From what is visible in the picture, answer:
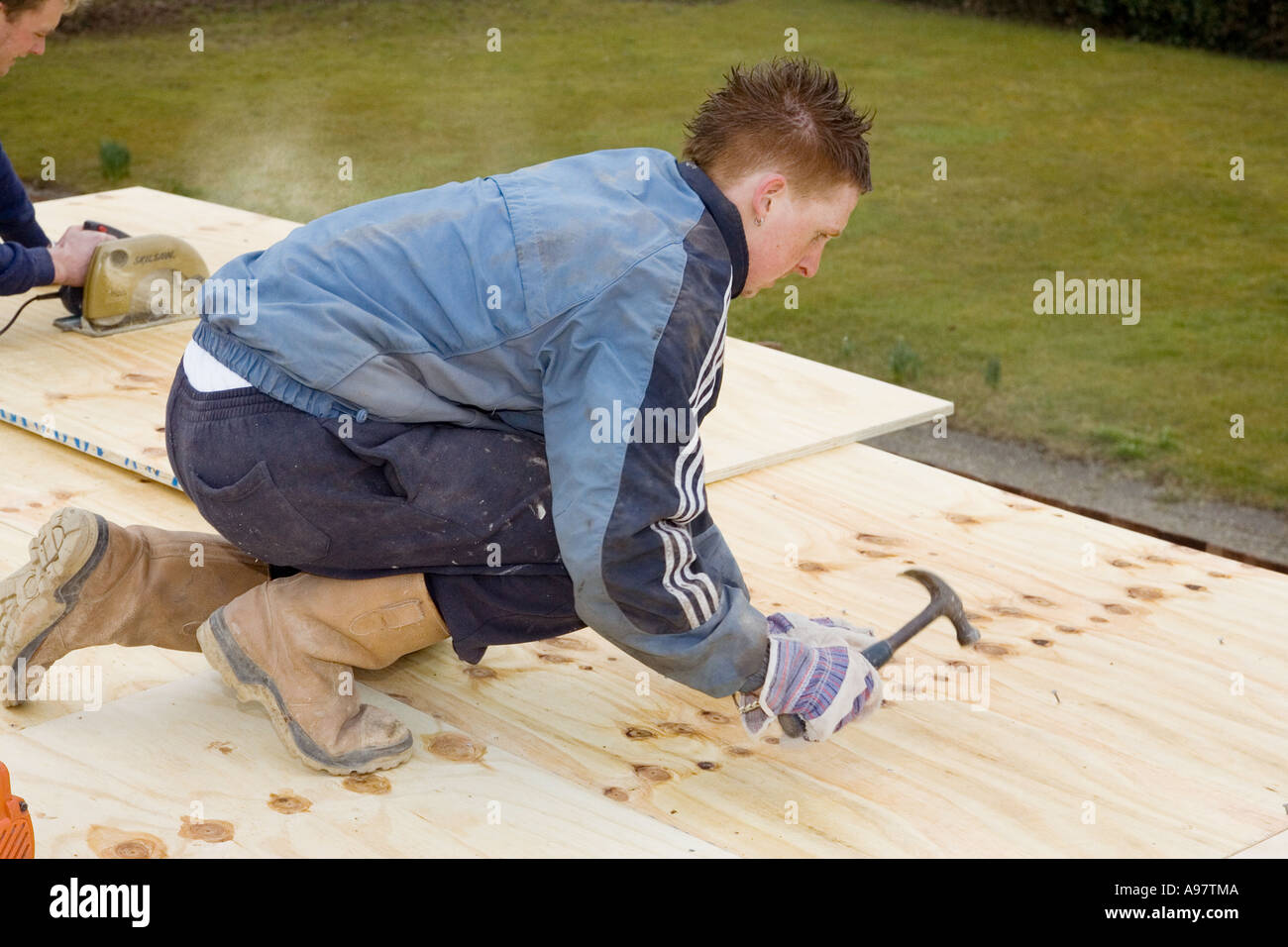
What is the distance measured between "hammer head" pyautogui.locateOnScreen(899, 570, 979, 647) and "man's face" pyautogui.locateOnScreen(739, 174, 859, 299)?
0.66 m

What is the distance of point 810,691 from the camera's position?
6.18ft

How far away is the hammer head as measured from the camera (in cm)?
226

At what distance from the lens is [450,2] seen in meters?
10.9

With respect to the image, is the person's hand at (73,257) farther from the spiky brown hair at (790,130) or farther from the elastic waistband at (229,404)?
the spiky brown hair at (790,130)

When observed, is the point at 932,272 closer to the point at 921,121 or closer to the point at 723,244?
the point at 921,121

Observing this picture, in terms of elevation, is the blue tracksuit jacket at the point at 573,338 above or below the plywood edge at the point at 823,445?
above

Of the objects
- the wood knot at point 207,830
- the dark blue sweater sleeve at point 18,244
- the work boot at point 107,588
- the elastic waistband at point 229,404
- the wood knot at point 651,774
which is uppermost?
the dark blue sweater sleeve at point 18,244

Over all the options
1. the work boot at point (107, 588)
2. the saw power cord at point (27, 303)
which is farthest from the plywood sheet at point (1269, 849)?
the saw power cord at point (27, 303)

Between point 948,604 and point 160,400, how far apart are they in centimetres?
185

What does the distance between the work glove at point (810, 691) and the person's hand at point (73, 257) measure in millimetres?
2323

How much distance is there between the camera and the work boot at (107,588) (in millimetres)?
1958

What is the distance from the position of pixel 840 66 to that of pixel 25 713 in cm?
833

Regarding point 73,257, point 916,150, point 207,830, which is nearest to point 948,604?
point 207,830

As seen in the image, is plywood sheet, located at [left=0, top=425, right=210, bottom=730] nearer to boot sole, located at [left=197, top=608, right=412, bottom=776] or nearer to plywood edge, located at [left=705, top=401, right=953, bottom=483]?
boot sole, located at [left=197, top=608, right=412, bottom=776]
